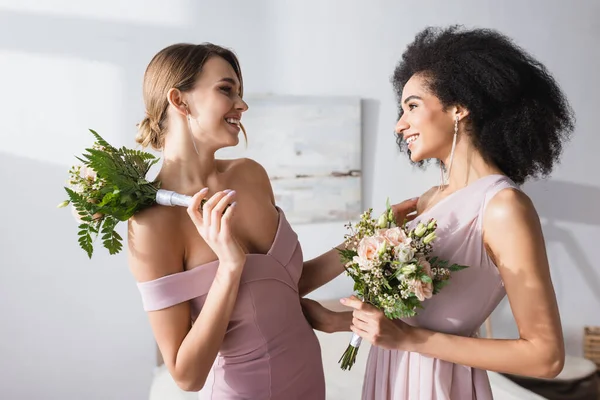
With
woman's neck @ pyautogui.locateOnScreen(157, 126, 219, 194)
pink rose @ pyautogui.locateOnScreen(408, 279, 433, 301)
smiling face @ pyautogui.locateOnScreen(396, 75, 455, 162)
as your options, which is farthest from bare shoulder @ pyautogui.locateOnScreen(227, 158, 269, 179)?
pink rose @ pyautogui.locateOnScreen(408, 279, 433, 301)

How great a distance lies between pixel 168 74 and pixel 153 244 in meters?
0.47

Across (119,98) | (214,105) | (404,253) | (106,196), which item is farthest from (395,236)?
(119,98)

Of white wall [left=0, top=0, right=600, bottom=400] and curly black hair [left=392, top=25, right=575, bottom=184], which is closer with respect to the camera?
curly black hair [left=392, top=25, right=575, bottom=184]

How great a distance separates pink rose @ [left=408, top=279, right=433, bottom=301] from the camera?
1.31 m

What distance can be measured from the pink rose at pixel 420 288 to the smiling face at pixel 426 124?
420 millimetres

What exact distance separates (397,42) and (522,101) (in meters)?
2.65

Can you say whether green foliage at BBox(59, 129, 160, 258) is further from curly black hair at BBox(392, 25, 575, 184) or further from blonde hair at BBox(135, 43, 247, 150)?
curly black hair at BBox(392, 25, 575, 184)

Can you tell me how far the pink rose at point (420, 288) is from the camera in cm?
131

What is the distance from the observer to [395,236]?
4.52ft

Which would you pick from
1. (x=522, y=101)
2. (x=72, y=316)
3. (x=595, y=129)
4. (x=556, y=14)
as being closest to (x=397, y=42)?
(x=556, y=14)

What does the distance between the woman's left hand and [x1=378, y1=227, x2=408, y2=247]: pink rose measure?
0.65ft

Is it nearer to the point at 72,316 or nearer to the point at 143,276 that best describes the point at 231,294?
the point at 143,276

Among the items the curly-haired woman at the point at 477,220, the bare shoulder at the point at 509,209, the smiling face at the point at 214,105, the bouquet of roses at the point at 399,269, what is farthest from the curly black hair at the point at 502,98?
the smiling face at the point at 214,105

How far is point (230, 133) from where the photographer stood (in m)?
1.57
